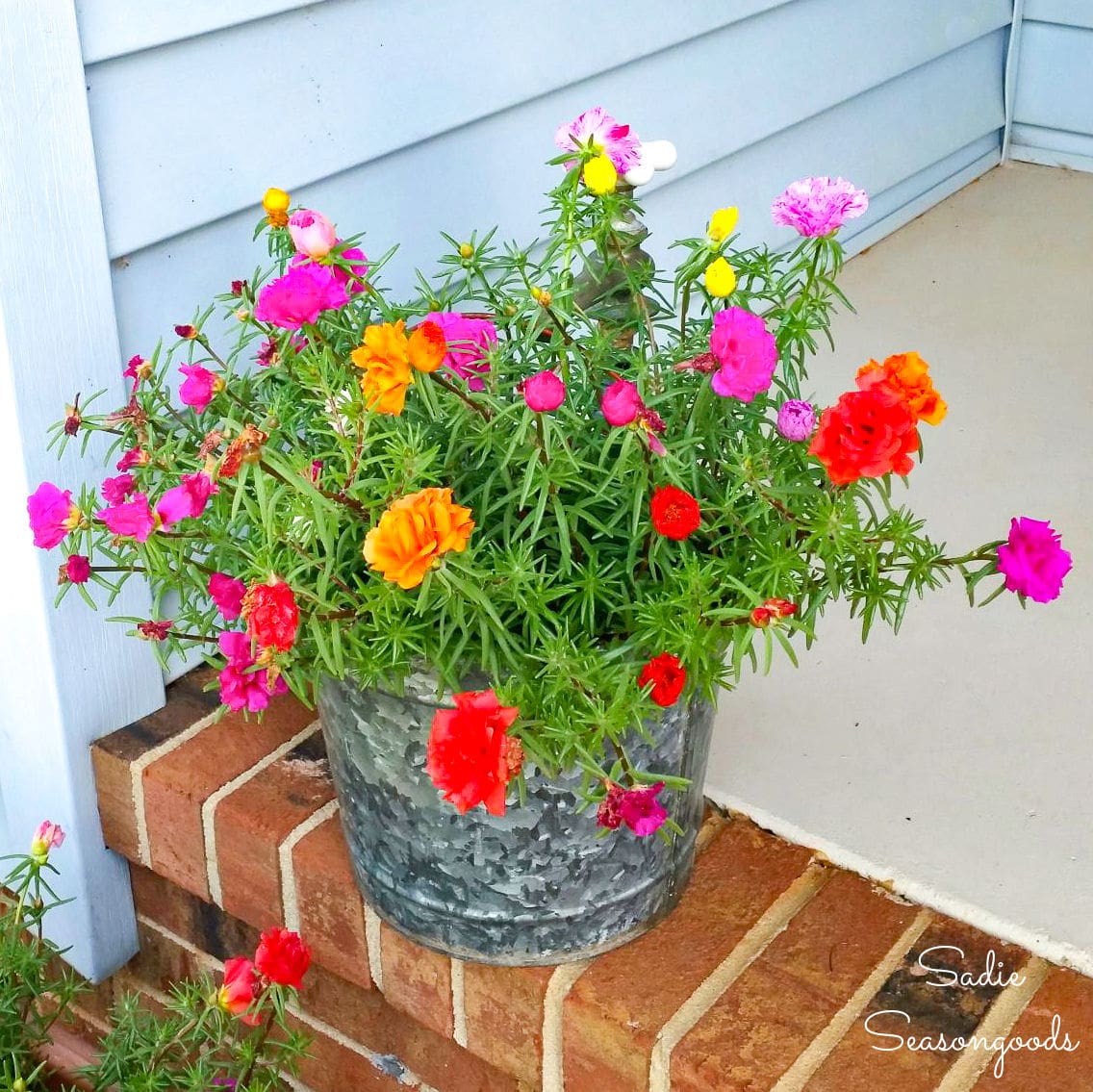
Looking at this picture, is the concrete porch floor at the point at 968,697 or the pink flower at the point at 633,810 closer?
the pink flower at the point at 633,810

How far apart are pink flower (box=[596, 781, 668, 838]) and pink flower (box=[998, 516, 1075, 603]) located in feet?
0.92

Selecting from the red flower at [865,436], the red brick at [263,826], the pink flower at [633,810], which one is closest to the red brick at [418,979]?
the red brick at [263,826]

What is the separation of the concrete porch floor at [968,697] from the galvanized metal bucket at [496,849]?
0.21 metres

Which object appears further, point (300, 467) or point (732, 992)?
point (732, 992)

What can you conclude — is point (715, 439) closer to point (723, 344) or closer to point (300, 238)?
point (723, 344)

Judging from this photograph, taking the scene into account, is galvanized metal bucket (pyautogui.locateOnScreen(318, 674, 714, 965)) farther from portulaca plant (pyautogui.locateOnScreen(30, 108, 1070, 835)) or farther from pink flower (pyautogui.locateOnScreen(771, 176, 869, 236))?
pink flower (pyautogui.locateOnScreen(771, 176, 869, 236))

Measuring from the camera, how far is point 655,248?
77.2 inches

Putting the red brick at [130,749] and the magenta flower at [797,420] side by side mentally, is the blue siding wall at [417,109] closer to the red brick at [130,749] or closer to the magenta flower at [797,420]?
the red brick at [130,749]

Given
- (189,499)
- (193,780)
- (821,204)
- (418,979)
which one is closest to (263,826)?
(193,780)

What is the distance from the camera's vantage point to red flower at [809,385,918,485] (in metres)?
0.86

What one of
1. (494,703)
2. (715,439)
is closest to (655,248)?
(715,439)

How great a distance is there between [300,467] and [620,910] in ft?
1.54

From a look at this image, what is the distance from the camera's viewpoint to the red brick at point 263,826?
1322 mm

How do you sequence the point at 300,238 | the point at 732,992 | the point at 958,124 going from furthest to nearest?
1. the point at 958,124
2. the point at 732,992
3. the point at 300,238
